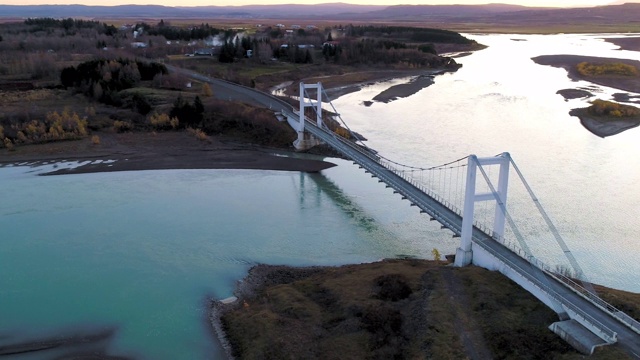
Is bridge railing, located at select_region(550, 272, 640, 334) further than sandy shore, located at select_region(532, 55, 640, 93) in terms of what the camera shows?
No

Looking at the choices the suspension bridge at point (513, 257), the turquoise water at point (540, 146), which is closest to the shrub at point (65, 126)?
the turquoise water at point (540, 146)

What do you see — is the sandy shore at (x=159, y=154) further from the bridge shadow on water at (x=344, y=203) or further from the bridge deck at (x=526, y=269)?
the bridge deck at (x=526, y=269)

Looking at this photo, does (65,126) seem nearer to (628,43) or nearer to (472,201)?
(472,201)

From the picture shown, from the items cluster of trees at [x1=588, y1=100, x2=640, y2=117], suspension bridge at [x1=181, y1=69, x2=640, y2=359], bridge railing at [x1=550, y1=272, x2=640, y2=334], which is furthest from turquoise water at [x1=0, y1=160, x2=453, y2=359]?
cluster of trees at [x1=588, y1=100, x2=640, y2=117]

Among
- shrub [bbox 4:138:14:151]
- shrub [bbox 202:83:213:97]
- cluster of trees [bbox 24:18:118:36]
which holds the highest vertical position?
cluster of trees [bbox 24:18:118:36]

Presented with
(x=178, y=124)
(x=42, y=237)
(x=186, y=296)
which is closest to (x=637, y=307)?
(x=186, y=296)

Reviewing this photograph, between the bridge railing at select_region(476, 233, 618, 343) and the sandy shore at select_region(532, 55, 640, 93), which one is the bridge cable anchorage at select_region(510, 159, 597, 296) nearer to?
the bridge railing at select_region(476, 233, 618, 343)

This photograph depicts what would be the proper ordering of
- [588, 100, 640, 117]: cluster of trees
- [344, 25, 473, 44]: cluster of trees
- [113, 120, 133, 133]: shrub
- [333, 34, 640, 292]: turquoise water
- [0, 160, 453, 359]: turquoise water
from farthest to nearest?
[344, 25, 473, 44]: cluster of trees → [588, 100, 640, 117]: cluster of trees → [113, 120, 133, 133]: shrub → [333, 34, 640, 292]: turquoise water → [0, 160, 453, 359]: turquoise water
